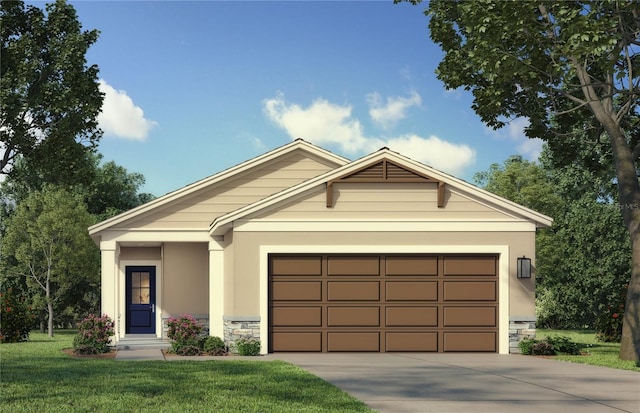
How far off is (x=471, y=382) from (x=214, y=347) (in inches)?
331

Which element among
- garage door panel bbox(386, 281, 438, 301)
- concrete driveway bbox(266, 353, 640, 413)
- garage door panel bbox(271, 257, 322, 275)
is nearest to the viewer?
concrete driveway bbox(266, 353, 640, 413)

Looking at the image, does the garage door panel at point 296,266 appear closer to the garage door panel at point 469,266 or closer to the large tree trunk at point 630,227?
the garage door panel at point 469,266

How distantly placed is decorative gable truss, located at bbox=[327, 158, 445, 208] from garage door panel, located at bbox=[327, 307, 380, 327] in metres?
3.28

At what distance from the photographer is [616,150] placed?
70.5 ft

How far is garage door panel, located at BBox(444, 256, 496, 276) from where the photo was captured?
69.3 ft

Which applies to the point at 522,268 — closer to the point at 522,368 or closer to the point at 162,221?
the point at 522,368

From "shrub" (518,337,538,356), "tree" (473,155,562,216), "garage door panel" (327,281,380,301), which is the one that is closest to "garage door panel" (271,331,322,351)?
"garage door panel" (327,281,380,301)

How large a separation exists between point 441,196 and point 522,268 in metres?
2.80

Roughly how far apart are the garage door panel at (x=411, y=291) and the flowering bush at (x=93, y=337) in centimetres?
729

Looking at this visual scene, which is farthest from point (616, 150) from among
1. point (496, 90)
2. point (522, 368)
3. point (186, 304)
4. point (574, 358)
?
point (186, 304)

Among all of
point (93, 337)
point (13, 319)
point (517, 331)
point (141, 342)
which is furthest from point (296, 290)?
point (13, 319)

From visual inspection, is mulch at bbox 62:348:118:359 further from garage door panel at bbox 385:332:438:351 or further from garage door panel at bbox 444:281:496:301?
garage door panel at bbox 444:281:496:301

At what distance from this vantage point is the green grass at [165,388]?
11.3 m

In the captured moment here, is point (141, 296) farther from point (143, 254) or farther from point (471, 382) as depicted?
point (471, 382)
